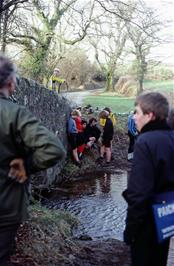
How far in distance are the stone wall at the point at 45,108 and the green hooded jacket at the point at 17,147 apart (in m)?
5.08

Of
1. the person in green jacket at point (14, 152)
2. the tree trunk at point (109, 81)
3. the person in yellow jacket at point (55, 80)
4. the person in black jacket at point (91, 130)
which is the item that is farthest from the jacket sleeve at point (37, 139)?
the tree trunk at point (109, 81)

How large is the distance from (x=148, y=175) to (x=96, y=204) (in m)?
7.34

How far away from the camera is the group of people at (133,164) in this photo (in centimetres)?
285

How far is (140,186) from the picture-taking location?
10.8 ft

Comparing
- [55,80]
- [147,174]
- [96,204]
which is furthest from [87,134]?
[147,174]

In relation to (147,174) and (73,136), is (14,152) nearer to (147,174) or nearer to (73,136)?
(147,174)

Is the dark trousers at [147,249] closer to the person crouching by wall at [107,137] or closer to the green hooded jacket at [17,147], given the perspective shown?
the green hooded jacket at [17,147]

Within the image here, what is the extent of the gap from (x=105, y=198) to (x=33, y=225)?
5.27 meters

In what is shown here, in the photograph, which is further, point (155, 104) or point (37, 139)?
point (155, 104)

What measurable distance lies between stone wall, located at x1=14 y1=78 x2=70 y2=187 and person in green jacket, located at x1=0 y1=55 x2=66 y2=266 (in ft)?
16.6

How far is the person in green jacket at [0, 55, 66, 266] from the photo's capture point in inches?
112

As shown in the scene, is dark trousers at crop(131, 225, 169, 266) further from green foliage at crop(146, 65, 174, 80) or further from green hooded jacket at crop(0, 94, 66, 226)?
green foliage at crop(146, 65, 174, 80)

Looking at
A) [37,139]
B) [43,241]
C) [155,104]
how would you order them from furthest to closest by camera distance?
[43,241] < [155,104] < [37,139]

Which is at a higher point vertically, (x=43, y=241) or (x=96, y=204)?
(x=43, y=241)
